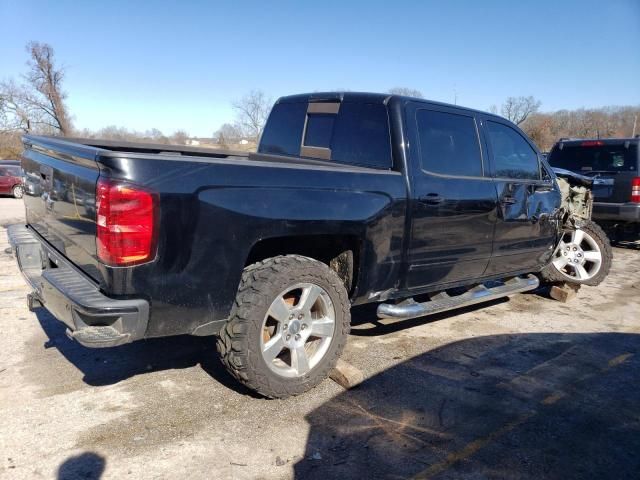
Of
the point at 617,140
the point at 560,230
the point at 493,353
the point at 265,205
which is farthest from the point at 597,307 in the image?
the point at 265,205

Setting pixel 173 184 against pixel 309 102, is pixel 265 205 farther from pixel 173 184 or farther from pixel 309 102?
pixel 309 102

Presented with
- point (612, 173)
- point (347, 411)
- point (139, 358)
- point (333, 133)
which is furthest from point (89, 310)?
point (612, 173)

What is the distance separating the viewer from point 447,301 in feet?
14.5

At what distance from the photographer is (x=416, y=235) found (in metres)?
3.92

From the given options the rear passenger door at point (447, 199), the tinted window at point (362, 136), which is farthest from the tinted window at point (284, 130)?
the rear passenger door at point (447, 199)

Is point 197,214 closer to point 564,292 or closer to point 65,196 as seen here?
point 65,196

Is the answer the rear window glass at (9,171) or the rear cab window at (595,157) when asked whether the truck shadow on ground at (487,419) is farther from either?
the rear window glass at (9,171)

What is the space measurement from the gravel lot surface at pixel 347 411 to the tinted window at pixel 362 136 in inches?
61.7

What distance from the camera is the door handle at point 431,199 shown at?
3933mm

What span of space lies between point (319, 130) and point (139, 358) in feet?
7.87

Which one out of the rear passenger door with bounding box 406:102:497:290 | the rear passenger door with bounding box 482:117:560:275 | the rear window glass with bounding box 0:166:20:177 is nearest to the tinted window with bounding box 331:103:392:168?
the rear passenger door with bounding box 406:102:497:290

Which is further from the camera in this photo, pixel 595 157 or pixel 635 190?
pixel 595 157

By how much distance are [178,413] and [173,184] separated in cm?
145

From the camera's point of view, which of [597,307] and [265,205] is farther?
[597,307]
